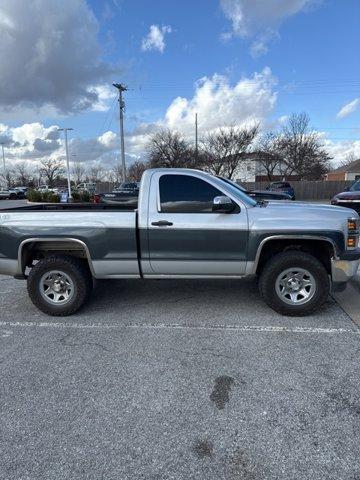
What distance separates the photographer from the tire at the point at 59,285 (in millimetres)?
4938

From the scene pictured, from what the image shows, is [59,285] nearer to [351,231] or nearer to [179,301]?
[179,301]

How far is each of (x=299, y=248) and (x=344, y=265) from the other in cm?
60

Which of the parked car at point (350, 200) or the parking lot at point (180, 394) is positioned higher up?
the parked car at point (350, 200)

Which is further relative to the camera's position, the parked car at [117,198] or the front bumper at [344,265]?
the parked car at [117,198]

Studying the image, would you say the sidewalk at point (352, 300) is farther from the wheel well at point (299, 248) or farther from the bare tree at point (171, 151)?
the bare tree at point (171, 151)

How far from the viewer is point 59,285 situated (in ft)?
16.5

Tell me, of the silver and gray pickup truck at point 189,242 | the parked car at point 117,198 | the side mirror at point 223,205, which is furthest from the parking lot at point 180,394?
the parked car at point 117,198

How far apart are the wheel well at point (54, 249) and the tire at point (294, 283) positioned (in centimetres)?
239

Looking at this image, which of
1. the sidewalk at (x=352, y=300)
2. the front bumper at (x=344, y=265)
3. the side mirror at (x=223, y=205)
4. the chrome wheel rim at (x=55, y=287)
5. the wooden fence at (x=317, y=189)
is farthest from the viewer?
the wooden fence at (x=317, y=189)

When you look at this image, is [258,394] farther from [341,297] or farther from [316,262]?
[341,297]

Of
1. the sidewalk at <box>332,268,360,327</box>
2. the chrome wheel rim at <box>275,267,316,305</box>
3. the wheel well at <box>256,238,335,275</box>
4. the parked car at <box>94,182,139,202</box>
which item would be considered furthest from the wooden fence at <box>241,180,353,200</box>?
the chrome wheel rim at <box>275,267,316,305</box>

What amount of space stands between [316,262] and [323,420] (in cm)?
228

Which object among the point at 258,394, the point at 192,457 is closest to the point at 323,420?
the point at 258,394

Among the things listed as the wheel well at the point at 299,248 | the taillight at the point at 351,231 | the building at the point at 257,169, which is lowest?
the wheel well at the point at 299,248
